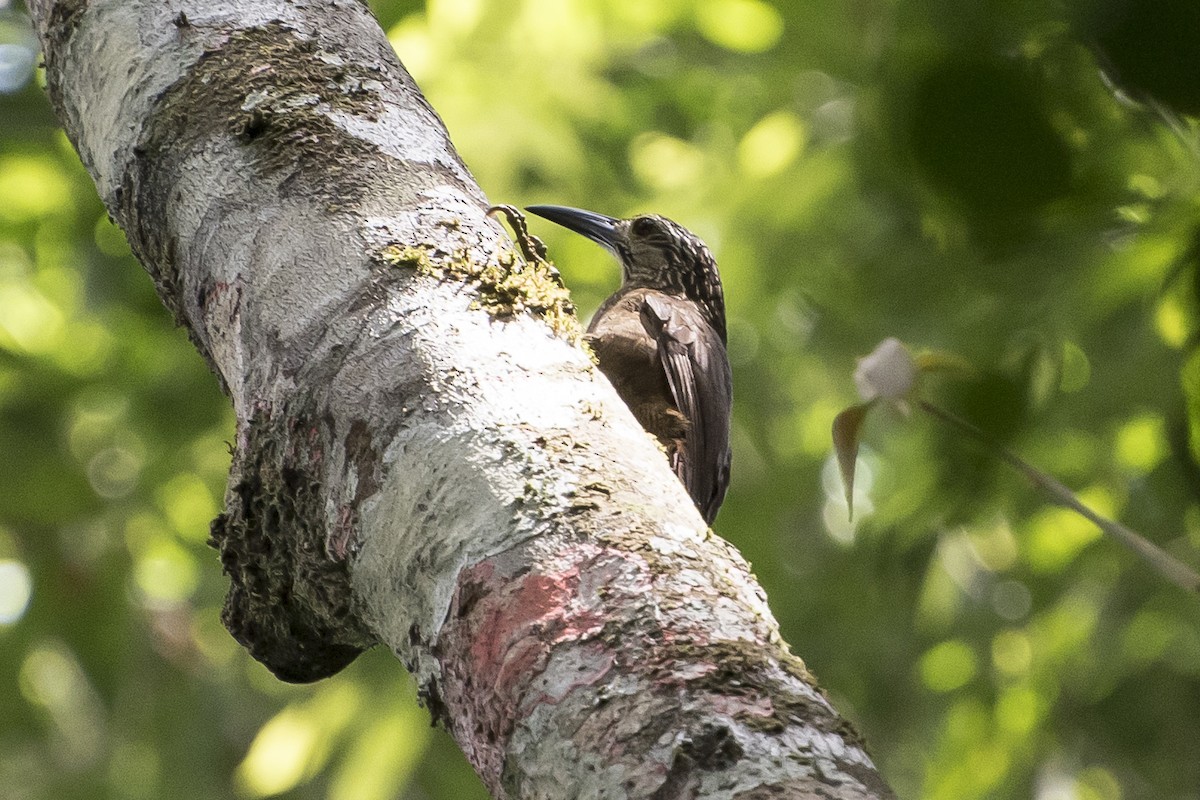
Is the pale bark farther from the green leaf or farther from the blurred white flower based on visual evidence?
the blurred white flower

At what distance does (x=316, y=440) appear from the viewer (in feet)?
5.08

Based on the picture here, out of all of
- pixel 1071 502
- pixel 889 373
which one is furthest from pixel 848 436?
pixel 1071 502

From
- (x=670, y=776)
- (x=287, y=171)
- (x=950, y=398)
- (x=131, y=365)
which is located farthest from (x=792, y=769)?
(x=131, y=365)

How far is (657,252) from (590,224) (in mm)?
275

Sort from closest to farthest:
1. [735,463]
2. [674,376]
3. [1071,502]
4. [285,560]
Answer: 1. [285,560]
2. [1071,502]
3. [674,376]
4. [735,463]

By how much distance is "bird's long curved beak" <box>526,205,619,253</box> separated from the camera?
4461 millimetres

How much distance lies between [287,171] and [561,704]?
38.3 inches

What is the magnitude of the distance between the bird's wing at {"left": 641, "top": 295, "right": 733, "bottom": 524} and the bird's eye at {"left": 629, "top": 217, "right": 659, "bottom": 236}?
686 mm

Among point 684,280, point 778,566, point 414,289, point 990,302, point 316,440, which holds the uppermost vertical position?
point 414,289

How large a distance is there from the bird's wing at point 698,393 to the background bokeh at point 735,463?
0.49 metres

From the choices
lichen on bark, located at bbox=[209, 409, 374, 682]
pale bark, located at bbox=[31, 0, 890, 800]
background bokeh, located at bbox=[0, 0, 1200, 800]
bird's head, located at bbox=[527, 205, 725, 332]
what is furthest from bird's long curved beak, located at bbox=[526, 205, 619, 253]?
lichen on bark, located at bbox=[209, 409, 374, 682]

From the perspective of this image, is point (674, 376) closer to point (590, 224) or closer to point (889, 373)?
point (590, 224)

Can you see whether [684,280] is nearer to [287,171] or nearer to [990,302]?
[990,302]

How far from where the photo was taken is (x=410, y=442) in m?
1.43
